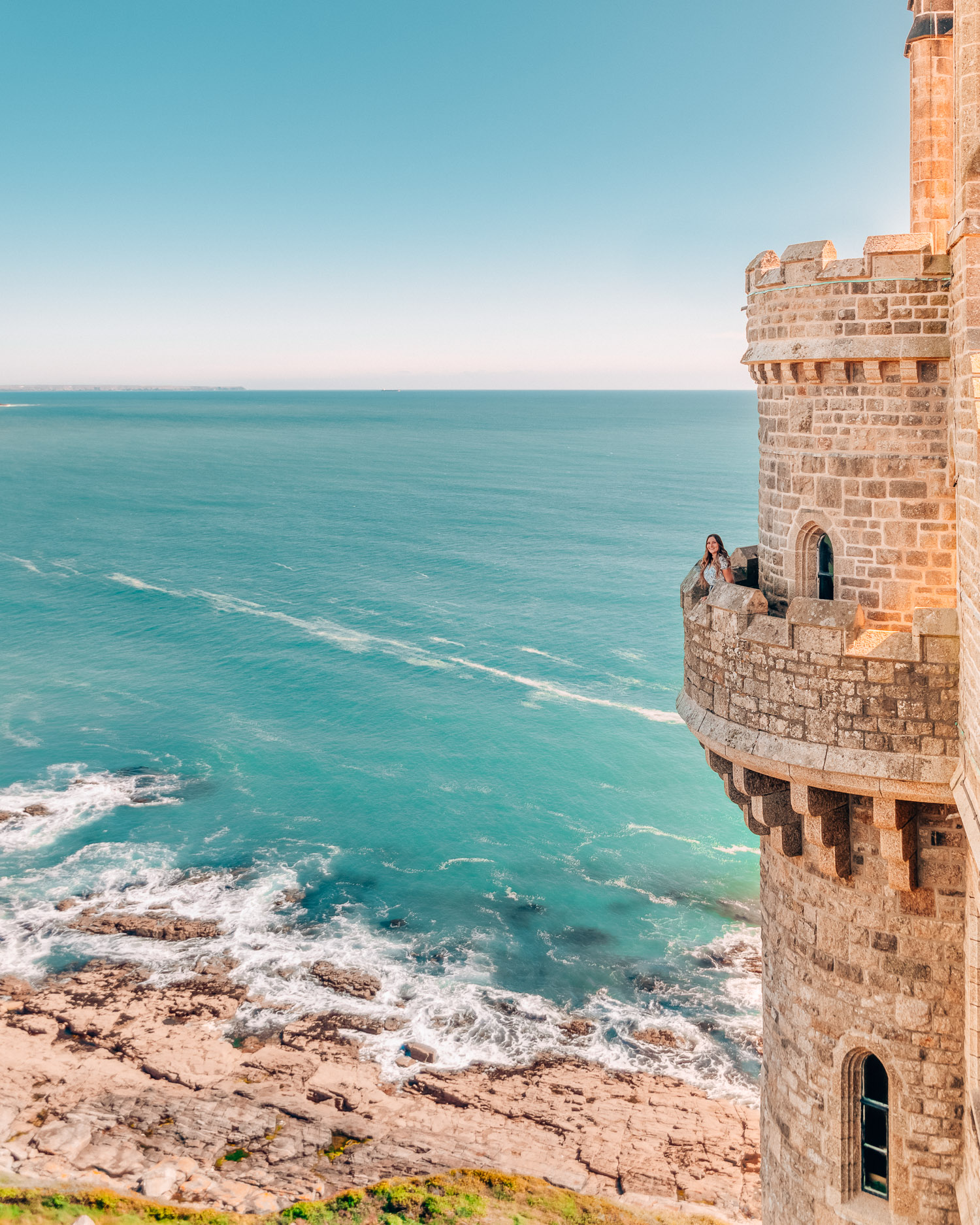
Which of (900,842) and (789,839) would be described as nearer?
(900,842)

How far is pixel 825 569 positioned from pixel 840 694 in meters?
1.74

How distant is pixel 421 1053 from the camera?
2864 cm

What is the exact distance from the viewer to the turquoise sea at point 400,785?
107 feet

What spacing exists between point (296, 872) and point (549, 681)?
79.1 ft

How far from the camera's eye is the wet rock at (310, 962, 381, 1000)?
1242 inches

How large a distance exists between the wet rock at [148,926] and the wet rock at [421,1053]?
9.49 m

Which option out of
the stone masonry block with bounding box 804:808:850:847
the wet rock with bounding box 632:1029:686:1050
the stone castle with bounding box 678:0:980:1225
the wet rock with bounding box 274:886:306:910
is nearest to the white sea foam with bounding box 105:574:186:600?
the wet rock with bounding box 274:886:306:910

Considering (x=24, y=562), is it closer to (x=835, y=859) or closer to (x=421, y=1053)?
(x=421, y=1053)

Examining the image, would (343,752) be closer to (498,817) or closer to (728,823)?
(498,817)

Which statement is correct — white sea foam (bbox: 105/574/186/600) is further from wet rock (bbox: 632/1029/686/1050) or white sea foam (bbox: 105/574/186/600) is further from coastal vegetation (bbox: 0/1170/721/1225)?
coastal vegetation (bbox: 0/1170/721/1225)

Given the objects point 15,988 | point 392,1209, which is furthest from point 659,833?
point 15,988

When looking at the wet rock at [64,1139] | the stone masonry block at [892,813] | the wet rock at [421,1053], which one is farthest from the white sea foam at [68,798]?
the stone masonry block at [892,813]

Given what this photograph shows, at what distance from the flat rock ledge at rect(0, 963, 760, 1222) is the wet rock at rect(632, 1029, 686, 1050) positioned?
1.55 metres

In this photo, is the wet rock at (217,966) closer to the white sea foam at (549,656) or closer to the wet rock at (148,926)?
the wet rock at (148,926)
